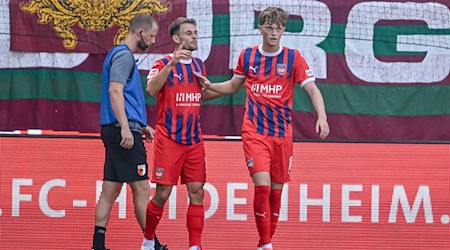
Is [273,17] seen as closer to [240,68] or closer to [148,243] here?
[240,68]

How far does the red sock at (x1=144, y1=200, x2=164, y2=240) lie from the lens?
21.9 ft

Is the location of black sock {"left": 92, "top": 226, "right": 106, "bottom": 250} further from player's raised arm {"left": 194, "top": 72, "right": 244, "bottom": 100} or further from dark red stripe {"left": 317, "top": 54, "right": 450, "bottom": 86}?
dark red stripe {"left": 317, "top": 54, "right": 450, "bottom": 86}

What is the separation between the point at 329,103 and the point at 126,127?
267 cm

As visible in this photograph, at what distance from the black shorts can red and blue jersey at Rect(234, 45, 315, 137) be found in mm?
794

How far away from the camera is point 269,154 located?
21.6ft

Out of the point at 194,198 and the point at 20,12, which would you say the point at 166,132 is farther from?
the point at 20,12

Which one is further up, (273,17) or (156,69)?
(273,17)

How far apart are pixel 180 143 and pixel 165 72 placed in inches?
22.1

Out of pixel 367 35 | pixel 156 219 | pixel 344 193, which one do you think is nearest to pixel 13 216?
pixel 156 219

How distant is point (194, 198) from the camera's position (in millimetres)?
6668

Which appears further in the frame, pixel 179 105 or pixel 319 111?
pixel 179 105

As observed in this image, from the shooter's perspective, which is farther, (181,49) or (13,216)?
(13,216)

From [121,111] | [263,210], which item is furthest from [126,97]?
[263,210]

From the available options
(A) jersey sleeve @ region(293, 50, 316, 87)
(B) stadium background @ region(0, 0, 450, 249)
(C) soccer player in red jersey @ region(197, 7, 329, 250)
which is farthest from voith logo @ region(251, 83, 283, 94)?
(B) stadium background @ region(0, 0, 450, 249)
